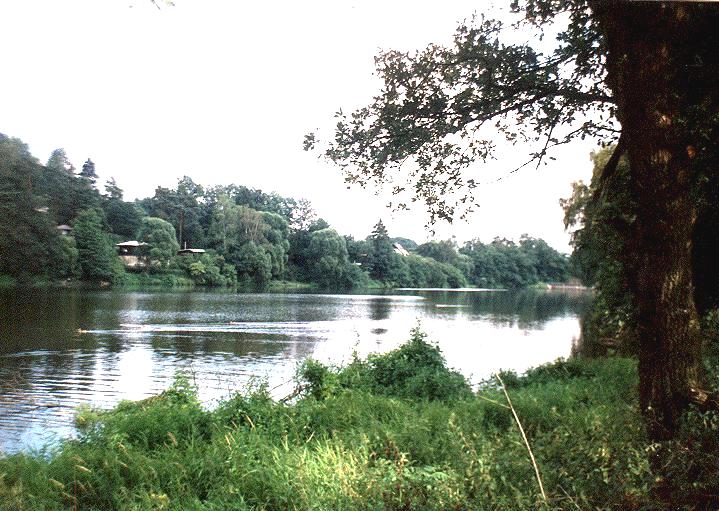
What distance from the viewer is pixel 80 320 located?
26.7m

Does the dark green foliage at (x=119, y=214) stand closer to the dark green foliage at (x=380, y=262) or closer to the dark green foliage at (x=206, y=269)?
the dark green foliage at (x=206, y=269)

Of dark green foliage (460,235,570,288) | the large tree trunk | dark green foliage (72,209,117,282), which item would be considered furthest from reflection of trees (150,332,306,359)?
dark green foliage (460,235,570,288)

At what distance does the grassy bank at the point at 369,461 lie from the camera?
2775mm

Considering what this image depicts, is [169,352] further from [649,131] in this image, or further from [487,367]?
[649,131]

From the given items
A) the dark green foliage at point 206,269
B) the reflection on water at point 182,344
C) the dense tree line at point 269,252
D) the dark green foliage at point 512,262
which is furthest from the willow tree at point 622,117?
the dark green foliage at point 512,262

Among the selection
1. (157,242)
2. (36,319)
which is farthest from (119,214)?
(157,242)

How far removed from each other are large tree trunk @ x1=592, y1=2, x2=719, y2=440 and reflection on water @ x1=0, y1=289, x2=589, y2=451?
20.2ft

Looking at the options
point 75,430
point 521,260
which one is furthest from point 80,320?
point 521,260

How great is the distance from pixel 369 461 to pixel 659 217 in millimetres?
2635

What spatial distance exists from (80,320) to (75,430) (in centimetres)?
1966

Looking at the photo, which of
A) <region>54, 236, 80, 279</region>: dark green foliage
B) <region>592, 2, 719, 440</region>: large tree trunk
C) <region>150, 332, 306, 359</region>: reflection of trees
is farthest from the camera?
<region>150, 332, 306, 359</region>: reflection of trees

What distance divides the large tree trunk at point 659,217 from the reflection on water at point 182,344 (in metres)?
6.17

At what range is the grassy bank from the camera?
9.11ft

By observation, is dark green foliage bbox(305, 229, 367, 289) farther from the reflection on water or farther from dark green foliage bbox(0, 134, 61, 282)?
dark green foliage bbox(0, 134, 61, 282)
